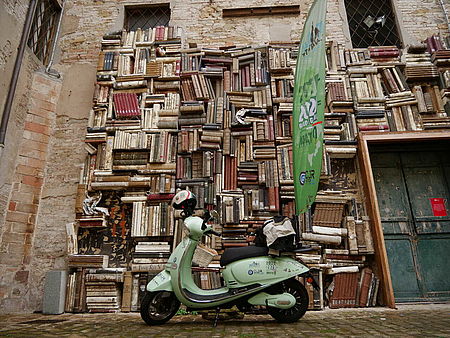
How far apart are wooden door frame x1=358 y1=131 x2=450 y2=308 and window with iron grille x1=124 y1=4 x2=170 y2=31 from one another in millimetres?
4635

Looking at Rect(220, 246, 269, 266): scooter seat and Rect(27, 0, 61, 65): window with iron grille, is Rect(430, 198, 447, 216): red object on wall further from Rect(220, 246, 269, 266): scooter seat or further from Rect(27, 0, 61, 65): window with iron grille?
Rect(27, 0, 61, 65): window with iron grille

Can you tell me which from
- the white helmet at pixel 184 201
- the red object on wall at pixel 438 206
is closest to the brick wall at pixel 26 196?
the white helmet at pixel 184 201

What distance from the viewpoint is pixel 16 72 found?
194 inches

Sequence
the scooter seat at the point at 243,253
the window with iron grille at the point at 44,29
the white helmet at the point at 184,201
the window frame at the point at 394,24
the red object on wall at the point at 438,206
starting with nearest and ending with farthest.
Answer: the scooter seat at the point at 243,253, the white helmet at the point at 184,201, the red object on wall at the point at 438,206, the window with iron grille at the point at 44,29, the window frame at the point at 394,24

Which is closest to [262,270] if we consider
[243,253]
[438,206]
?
[243,253]

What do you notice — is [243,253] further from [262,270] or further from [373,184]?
[373,184]

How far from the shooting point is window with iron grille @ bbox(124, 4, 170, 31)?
6.56m

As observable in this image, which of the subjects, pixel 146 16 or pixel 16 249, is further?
pixel 146 16

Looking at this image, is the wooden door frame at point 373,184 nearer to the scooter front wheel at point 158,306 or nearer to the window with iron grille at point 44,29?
the scooter front wheel at point 158,306

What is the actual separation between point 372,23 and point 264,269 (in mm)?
5746

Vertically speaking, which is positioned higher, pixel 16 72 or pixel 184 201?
pixel 16 72

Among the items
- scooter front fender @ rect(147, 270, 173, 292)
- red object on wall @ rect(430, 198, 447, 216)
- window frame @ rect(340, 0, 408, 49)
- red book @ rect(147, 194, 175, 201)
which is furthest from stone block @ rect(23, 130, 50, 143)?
red object on wall @ rect(430, 198, 447, 216)

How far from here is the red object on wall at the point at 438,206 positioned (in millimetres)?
4924

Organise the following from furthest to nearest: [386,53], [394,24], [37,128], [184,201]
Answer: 1. [394,24]
2. [386,53]
3. [37,128]
4. [184,201]
